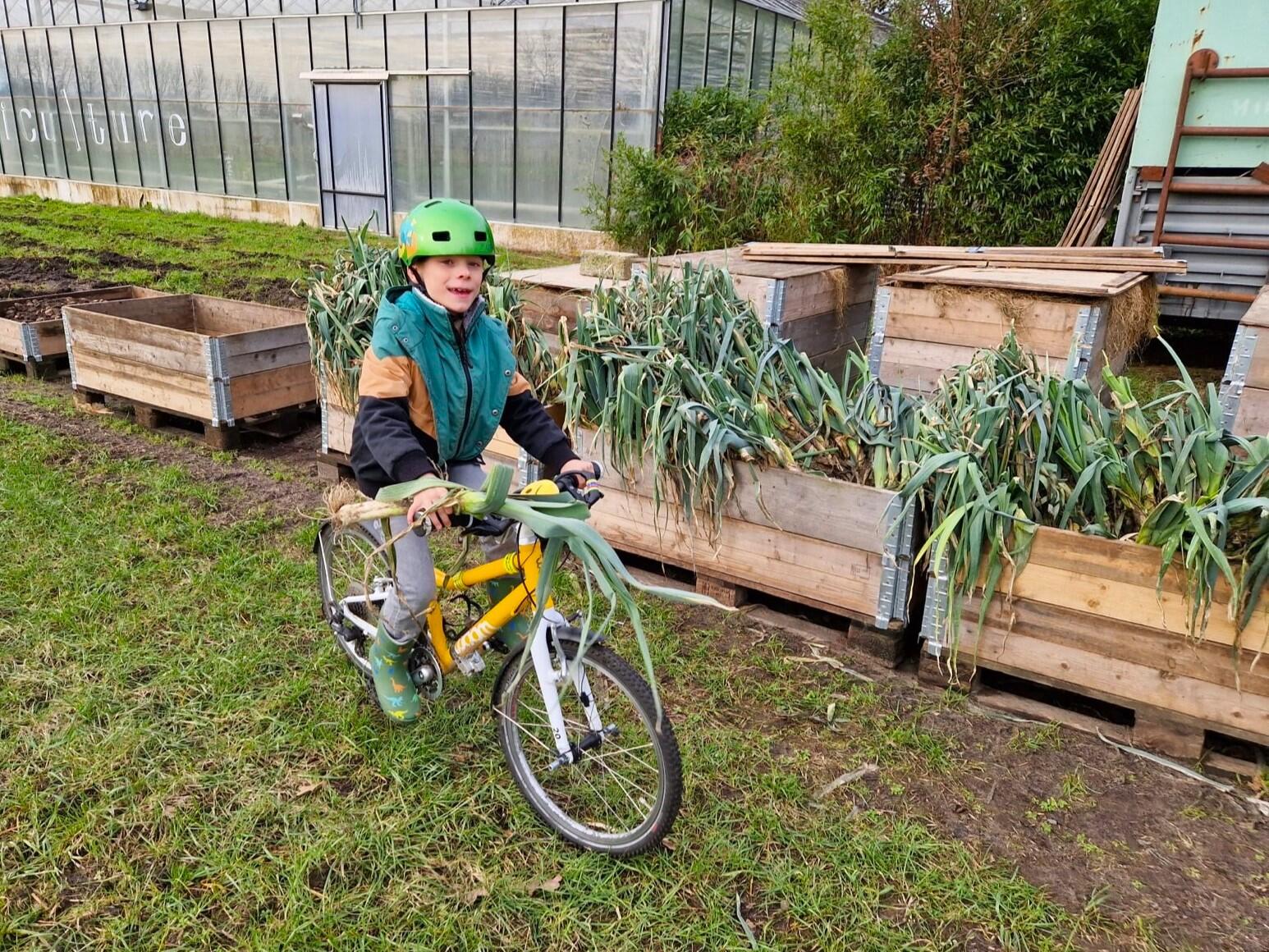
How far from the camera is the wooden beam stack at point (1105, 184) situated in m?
7.70

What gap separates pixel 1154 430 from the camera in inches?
119

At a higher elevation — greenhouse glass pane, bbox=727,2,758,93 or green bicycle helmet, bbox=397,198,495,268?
→ greenhouse glass pane, bbox=727,2,758,93

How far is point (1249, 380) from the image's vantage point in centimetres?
404

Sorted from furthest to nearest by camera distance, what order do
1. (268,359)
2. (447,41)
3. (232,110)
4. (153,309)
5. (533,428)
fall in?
1. (232,110)
2. (447,41)
3. (153,309)
4. (268,359)
5. (533,428)

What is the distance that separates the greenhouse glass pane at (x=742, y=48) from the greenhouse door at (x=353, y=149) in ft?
18.4

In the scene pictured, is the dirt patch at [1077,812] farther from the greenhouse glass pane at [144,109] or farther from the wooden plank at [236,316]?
the greenhouse glass pane at [144,109]

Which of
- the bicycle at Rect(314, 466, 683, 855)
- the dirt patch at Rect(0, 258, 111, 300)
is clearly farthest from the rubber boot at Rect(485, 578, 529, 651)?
the dirt patch at Rect(0, 258, 111, 300)

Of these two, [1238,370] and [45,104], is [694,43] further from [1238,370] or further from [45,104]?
[45,104]

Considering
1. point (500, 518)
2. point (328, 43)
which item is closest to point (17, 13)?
point (328, 43)

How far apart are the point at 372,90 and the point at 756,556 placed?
1368cm

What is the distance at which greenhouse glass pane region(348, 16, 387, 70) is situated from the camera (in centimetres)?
1427

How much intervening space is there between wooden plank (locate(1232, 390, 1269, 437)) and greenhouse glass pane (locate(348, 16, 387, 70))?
13.8 meters

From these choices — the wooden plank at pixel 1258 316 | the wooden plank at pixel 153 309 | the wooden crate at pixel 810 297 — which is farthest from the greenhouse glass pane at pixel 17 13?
the wooden plank at pixel 1258 316

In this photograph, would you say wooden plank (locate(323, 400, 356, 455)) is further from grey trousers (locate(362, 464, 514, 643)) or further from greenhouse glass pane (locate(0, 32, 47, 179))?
greenhouse glass pane (locate(0, 32, 47, 179))
